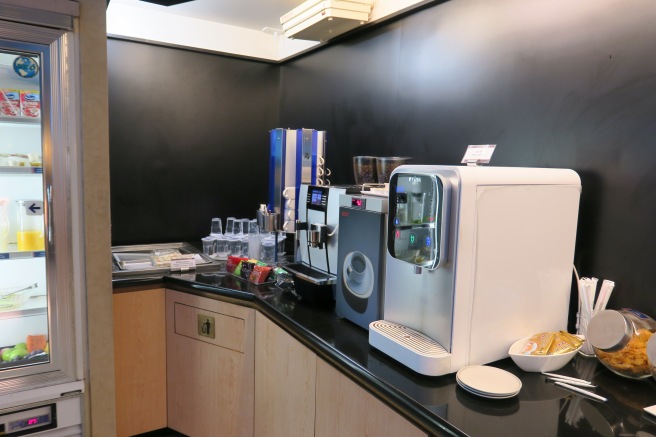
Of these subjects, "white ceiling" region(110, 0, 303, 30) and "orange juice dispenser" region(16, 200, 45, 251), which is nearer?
"orange juice dispenser" region(16, 200, 45, 251)

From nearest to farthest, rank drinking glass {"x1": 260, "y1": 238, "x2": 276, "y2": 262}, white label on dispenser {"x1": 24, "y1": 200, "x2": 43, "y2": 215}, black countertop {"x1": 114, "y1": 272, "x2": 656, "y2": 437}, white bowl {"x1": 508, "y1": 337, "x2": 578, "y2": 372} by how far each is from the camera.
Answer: black countertop {"x1": 114, "y1": 272, "x2": 656, "y2": 437} < white bowl {"x1": 508, "y1": 337, "x2": 578, "y2": 372} < white label on dispenser {"x1": 24, "y1": 200, "x2": 43, "y2": 215} < drinking glass {"x1": 260, "y1": 238, "x2": 276, "y2": 262}

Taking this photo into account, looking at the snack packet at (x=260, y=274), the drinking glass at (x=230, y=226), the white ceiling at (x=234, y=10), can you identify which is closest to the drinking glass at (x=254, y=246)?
the drinking glass at (x=230, y=226)

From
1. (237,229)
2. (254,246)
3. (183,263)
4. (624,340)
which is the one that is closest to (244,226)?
(237,229)

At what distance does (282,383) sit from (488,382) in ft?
2.90

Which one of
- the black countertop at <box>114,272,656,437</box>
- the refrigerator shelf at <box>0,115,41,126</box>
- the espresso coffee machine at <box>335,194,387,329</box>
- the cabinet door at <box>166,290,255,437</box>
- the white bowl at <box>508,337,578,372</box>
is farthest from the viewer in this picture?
the cabinet door at <box>166,290,255,437</box>

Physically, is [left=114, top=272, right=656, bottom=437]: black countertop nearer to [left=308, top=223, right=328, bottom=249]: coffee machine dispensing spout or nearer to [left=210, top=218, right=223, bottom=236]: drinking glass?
[left=308, top=223, right=328, bottom=249]: coffee machine dispensing spout

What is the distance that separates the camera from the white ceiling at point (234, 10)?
2.71 metres

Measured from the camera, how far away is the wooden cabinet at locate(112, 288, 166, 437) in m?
2.22

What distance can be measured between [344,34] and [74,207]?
1.74 m

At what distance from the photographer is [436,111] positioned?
209cm

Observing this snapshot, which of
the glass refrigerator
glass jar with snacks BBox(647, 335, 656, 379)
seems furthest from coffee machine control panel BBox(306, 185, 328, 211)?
glass jar with snacks BBox(647, 335, 656, 379)

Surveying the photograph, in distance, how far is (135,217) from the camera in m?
2.96

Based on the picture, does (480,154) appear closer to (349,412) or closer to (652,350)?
(652,350)

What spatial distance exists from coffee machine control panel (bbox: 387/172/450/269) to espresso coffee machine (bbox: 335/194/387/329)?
0.10 m
